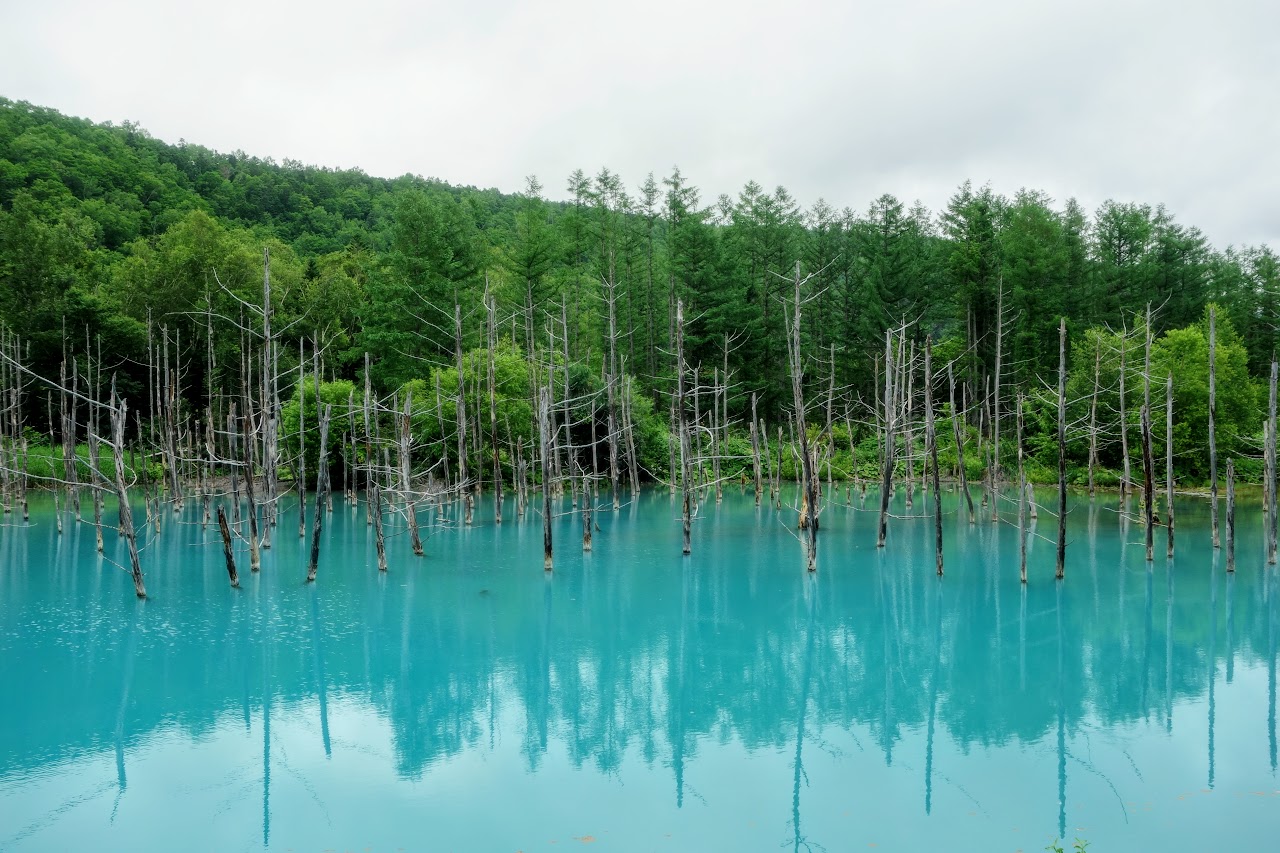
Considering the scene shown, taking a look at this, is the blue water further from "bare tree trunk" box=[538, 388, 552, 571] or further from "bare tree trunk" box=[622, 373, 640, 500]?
"bare tree trunk" box=[622, 373, 640, 500]

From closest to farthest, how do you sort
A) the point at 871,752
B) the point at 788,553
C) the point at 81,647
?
the point at 871,752 < the point at 81,647 < the point at 788,553

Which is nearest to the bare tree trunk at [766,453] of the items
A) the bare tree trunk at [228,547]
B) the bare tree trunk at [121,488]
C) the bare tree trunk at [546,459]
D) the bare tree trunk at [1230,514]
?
the bare tree trunk at [546,459]

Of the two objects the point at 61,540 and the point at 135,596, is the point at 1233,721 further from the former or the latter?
the point at 61,540

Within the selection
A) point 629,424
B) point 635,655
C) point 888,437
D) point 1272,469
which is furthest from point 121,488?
point 1272,469

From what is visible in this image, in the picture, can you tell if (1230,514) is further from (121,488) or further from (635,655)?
(121,488)

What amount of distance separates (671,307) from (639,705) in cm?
3248

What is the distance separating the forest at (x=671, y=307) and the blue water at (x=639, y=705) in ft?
47.8

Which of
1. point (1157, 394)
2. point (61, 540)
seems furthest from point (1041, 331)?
point (61, 540)

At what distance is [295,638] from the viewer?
13641 mm

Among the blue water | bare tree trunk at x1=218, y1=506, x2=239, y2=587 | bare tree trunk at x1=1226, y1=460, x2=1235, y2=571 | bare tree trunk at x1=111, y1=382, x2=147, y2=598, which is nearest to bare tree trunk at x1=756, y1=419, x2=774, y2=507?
the blue water

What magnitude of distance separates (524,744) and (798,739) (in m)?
3.00

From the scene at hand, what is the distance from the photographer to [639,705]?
35.9ft

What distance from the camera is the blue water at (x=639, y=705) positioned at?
7.78 meters

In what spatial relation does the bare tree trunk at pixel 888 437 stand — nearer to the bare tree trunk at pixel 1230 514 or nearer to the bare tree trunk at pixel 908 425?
the bare tree trunk at pixel 908 425
